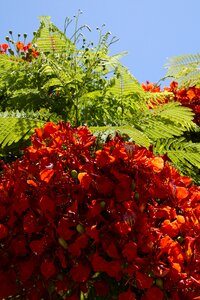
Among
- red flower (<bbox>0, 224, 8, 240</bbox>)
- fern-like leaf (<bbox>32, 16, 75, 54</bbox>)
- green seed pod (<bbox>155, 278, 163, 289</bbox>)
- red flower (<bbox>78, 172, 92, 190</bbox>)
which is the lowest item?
green seed pod (<bbox>155, 278, 163, 289</bbox>)

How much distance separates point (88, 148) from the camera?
2.35 metres

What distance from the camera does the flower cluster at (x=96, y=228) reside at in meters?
1.95

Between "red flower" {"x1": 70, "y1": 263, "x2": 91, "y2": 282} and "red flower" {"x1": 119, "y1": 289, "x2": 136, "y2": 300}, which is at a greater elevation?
"red flower" {"x1": 70, "y1": 263, "x2": 91, "y2": 282}

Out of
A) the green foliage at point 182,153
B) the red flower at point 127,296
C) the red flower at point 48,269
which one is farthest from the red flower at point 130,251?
the green foliage at point 182,153

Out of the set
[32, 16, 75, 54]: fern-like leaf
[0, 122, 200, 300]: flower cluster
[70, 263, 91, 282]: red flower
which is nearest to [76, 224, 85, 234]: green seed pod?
[0, 122, 200, 300]: flower cluster

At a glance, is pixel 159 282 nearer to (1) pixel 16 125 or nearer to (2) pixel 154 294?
(2) pixel 154 294

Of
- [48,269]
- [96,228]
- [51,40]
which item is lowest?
[48,269]

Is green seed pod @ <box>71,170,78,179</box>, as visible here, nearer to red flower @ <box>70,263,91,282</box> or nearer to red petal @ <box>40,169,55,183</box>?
red petal @ <box>40,169,55,183</box>

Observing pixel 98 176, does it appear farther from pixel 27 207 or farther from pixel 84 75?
pixel 84 75

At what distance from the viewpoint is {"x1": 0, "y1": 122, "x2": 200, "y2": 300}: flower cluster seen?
195cm

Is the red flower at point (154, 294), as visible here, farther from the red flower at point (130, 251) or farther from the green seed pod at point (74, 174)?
the green seed pod at point (74, 174)

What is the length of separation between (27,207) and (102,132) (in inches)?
25.9

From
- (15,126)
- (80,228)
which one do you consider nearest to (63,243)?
(80,228)

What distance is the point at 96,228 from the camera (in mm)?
1997
